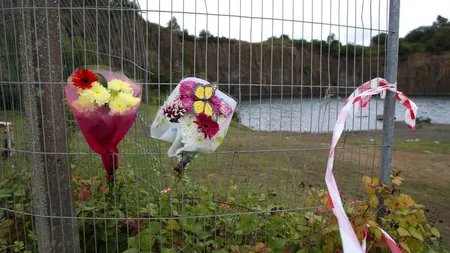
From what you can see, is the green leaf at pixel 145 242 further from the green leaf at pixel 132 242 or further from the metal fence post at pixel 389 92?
the metal fence post at pixel 389 92

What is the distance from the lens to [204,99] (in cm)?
190

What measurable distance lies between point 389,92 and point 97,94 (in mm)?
1725

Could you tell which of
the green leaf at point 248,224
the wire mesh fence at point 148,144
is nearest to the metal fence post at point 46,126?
the wire mesh fence at point 148,144

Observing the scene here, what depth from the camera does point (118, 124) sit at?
182 cm

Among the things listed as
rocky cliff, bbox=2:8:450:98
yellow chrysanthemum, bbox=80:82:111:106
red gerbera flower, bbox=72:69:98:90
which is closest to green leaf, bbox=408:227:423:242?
rocky cliff, bbox=2:8:450:98

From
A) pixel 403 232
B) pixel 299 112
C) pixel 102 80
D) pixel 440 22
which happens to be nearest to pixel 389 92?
pixel 299 112

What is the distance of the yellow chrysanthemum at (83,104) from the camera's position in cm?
174

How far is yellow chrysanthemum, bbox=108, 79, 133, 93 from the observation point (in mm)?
1776

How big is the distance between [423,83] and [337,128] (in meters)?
59.0

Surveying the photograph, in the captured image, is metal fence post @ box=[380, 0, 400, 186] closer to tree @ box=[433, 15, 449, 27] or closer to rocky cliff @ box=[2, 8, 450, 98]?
rocky cliff @ box=[2, 8, 450, 98]

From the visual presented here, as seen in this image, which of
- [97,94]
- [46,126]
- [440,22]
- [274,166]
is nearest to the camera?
[97,94]

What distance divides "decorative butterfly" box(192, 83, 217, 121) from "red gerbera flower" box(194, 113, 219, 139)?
0.07 ft

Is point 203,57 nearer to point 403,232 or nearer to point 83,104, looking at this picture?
point 83,104

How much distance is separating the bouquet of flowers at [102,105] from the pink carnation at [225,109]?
0.45 metres
